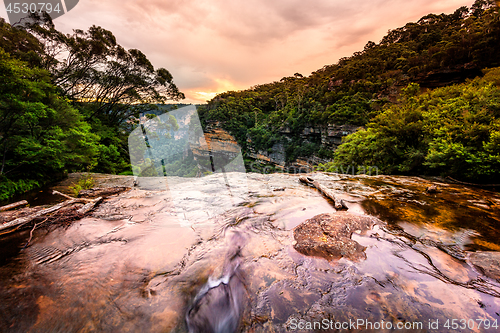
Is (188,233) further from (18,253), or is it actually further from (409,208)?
(409,208)

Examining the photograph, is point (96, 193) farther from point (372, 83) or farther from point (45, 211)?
point (372, 83)

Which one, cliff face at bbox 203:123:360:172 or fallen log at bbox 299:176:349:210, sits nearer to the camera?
fallen log at bbox 299:176:349:210

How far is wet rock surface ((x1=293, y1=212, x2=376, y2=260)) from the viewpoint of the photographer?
3.39m

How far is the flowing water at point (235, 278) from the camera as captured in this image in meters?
2.19

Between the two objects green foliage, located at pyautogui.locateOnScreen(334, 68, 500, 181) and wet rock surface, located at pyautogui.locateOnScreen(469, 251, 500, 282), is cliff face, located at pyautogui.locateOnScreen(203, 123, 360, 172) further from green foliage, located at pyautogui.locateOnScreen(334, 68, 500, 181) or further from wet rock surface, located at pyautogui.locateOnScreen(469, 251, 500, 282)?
wet rock surface, located at pyautogui.locateOnScreen(469, 251, 500, 282)

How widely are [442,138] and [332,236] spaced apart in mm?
10295

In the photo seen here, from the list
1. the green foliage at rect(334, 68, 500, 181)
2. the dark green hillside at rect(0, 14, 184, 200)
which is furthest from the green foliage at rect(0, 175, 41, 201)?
the green foliage at rect(334, 68, 500, 181)

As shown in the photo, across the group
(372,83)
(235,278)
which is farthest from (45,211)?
(372,83)

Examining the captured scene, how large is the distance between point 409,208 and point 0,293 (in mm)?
9403

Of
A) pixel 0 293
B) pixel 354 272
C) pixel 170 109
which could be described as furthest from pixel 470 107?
pixel 170 109

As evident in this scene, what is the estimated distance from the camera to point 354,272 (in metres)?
2.93

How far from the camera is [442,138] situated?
9031 millimetres

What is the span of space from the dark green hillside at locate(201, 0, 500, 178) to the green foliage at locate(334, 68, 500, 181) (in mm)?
1565

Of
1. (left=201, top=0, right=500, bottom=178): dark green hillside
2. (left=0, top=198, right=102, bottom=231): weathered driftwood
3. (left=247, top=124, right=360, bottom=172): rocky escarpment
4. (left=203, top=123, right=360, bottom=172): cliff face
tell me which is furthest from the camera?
(left=203, top=123, right=360, bottom=172): cliff face
